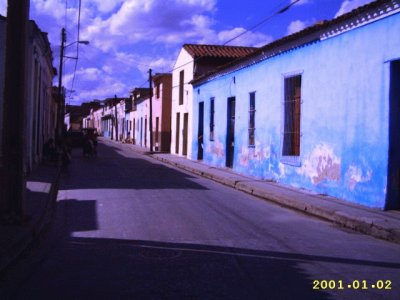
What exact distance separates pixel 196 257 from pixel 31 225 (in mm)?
2920

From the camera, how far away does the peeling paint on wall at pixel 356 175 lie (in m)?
11.0

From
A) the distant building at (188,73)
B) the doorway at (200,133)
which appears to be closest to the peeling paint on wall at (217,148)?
the doorway at (200,133)

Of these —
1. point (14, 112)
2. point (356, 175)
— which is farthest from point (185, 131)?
point (14, 112)

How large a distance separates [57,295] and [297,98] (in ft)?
37.4

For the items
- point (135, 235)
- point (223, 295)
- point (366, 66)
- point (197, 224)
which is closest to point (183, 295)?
point (223, 295)

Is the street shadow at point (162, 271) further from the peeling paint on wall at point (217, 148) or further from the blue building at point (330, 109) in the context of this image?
the peeling paint on wall at point (217, 148)

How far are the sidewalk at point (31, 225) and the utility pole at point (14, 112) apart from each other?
362mm

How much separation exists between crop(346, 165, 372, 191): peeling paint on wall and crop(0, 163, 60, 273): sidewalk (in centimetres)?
641

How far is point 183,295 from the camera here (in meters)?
4.91

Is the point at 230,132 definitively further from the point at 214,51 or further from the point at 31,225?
the point at 31,225

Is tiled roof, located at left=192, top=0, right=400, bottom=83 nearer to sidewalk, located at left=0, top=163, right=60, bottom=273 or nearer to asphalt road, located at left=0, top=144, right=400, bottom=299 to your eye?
asphalt road, located at left=0, top=144, right=400, bottom=299

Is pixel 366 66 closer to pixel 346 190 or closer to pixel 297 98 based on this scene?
pixel 346 190

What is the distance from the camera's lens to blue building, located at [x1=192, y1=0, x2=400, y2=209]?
10359 mm
